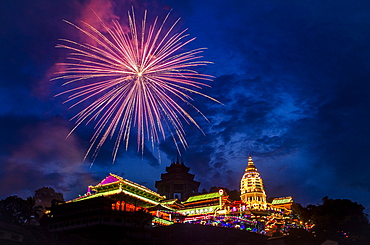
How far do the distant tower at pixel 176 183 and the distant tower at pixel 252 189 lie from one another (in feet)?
79.8

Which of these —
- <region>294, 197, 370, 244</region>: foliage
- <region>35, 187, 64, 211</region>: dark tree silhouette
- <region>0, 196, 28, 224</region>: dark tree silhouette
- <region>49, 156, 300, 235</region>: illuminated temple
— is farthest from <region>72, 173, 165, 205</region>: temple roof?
<region>35, 187, 64, 211</region>: dark tree silhouette

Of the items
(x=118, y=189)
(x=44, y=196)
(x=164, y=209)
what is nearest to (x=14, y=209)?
(x=118, y=189)

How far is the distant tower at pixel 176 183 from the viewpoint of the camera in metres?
104

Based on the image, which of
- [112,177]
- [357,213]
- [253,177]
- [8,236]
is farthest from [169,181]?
[8,236]

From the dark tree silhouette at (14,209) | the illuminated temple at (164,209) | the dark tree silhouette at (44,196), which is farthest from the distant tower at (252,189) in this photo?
the dark tree silhouette at (44,196)

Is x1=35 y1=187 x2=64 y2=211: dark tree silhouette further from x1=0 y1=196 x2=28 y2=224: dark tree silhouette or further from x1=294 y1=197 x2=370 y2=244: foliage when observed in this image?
x1=294 y1=197 x2=370 y2=244: foliage

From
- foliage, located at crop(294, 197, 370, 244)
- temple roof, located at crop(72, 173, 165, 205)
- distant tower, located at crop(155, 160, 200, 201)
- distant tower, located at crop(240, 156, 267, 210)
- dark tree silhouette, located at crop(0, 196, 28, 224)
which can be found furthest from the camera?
distant tower, located at crop(155, 160, 200, 201)

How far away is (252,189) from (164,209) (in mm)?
26419

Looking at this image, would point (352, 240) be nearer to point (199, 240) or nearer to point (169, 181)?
point (199, 240)

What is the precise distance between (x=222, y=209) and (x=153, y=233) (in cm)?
3105

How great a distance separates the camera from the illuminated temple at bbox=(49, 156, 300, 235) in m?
45.4

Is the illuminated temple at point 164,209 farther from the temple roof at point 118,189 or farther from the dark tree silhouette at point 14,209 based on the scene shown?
the dark tree silhouette at point 14,209

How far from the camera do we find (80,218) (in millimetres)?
45750

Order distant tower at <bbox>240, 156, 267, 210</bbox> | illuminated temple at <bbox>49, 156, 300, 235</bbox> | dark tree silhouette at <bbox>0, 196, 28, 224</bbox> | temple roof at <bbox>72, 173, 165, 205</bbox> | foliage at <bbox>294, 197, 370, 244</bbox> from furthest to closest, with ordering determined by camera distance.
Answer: distant tower at <bbox>240, 156, 267, 210</bbox> → temple roof at <bbox>72, 173, 165, 205</bbox> → dark tree silhouette at <bbox>0, 196, 28, 224</bbox> → foliage at <bbox>294, 197, 370, 244</bbox> → illuminated temple at <bbox>49, 156, 300, 235</bbox>
